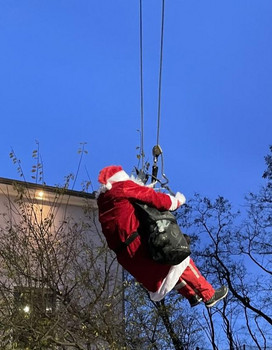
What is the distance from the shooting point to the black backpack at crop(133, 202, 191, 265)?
219cm

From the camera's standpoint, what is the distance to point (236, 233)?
9273 millimetres

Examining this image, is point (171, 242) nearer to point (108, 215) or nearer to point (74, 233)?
point (108, 215)

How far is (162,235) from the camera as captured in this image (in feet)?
7.18

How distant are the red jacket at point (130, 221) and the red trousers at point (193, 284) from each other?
0.15 m

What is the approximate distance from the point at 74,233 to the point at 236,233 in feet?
12.6

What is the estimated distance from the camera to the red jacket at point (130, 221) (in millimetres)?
2273

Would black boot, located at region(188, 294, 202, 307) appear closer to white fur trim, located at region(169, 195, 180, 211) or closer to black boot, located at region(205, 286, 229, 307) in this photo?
black boot, located at region(205, 286, 229, 307)

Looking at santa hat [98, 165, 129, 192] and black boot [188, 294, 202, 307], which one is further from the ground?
santa hat [98, 165, 129, 192]

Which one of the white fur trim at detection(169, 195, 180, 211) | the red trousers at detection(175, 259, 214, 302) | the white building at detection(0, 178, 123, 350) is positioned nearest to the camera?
the white fur trim at detection(169, 195, 180, 211)

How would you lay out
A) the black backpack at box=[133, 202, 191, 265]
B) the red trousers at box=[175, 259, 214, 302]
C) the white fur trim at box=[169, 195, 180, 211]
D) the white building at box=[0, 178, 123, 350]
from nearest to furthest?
the black backpack at box=[133, 202, 191, 265] → the white fur trim at box=[169, 195, 180, 211] → the red trousers at box=[175, 259, 214, 302] → the white building at box=[0, 178, 123, 350]

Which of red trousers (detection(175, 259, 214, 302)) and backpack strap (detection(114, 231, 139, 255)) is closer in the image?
backpack strap (detection(114, 231, 139, 255))

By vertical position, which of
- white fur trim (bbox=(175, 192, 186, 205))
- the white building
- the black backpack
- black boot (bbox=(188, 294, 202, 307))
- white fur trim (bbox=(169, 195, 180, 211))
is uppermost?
the white building

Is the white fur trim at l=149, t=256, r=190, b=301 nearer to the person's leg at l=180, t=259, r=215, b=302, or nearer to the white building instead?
the person's leg at l=180, t=259, r=215, b=302

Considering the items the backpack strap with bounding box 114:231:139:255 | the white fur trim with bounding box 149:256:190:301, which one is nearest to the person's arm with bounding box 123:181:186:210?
the backpack strap with bounding box 114:231:139:255
